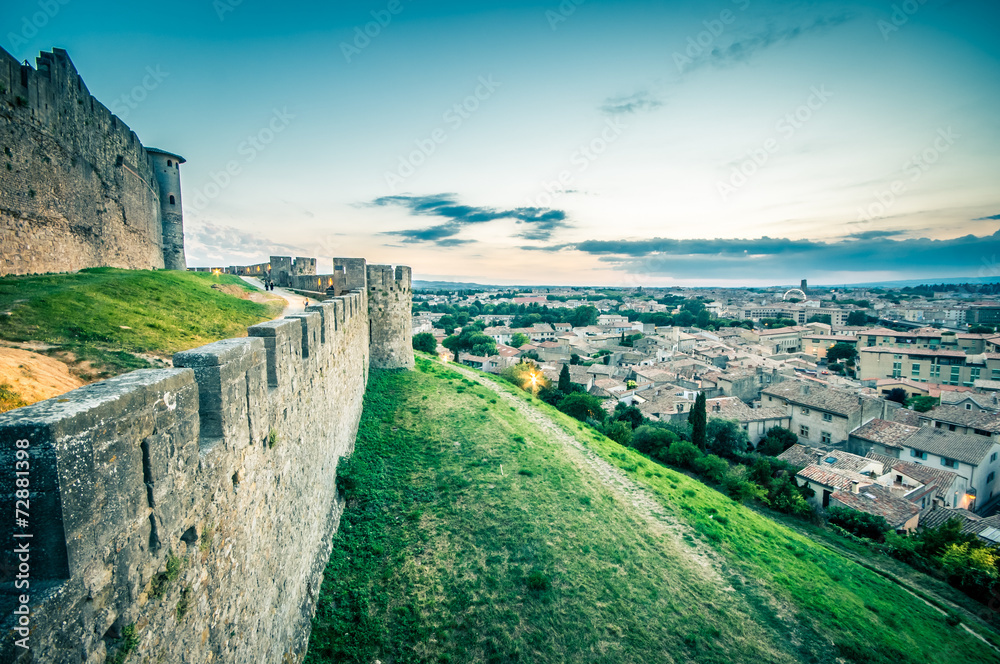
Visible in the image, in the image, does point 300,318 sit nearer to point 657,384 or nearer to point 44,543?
point 44,543

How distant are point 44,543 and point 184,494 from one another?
3.97 ft

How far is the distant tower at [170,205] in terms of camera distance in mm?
31531

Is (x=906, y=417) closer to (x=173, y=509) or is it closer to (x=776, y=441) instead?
(x=776, y=441)

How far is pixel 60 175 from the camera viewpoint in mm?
17062

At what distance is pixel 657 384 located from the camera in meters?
51.3

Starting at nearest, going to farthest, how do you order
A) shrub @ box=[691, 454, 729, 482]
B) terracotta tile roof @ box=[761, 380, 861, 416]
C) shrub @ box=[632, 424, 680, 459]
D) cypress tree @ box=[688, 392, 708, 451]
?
shrub @ box=[691, 454, 729, 482] → shrub @ box=[632, 424, 680, 459] → cypress tree @ box=[688, 392, 708, 451] → terracotta tile roof @ box=[761, 380, 861, 416]

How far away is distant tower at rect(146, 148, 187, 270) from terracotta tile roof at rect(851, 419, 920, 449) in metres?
53.8

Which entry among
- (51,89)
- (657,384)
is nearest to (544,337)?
(657,384)

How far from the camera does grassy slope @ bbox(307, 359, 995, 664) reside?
8766 millimetres

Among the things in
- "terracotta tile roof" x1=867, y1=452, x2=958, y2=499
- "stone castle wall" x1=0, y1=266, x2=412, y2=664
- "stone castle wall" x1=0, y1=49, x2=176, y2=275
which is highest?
"stone castle wall" x1=0, y1=49, x2=176, y2=275

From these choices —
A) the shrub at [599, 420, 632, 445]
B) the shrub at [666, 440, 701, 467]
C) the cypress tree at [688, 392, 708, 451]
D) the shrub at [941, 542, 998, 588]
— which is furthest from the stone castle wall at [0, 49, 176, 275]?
the shrub at [941, 542, 998, 588]

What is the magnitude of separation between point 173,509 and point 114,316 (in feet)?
32.4

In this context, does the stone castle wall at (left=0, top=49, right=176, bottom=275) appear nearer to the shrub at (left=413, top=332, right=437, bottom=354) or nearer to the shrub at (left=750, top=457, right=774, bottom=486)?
the shrub at (left=413, top=332, right=437, bottom=354)

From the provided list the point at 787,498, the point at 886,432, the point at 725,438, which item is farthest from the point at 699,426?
the point at 886,432
